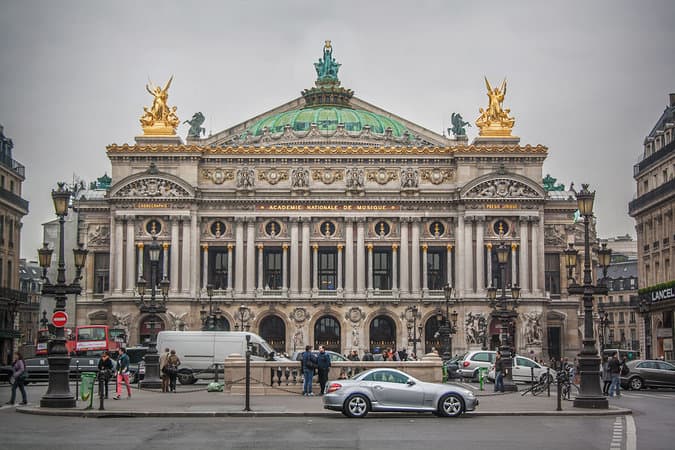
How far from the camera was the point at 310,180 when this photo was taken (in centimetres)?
9875

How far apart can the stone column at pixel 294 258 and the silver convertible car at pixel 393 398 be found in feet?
198

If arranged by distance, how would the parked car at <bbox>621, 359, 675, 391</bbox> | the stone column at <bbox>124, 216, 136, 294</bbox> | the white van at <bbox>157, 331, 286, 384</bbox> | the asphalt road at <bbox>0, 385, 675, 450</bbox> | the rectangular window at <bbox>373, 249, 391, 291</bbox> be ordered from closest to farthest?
the asphalt road at <bbox>0, 385, 675, 450</bbox>, the parked car at <bbox>621, 359, 675, 391</bbox>, the white van at <bbox>157, 331, 286, 384</bbox>, the stone column at <bbox>124, 216, 136, 294</bbox>, the rectangular window at <bbox>373, 249, 391, 291</bbox>

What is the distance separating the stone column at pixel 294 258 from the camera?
97.4 metres

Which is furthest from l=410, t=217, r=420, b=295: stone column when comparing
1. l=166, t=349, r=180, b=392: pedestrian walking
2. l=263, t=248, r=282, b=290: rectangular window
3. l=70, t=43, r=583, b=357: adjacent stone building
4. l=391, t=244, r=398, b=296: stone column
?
l=166, t=349, r=180, b=392: pedestrian walking

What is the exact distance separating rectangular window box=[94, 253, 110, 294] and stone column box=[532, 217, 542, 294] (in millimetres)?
37478

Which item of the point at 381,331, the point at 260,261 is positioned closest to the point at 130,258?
the point at 260,261

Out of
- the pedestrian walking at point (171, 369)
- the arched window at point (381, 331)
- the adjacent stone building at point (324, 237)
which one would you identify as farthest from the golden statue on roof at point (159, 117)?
the pedestrian walking at point (171, 369)

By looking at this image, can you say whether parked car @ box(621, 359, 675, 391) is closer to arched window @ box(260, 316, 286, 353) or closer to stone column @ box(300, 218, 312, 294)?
stone column @ box(300, 218, 312, 294)

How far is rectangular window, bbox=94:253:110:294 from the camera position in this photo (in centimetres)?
10044

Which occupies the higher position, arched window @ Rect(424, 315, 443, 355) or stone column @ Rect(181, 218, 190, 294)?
stone column @ Rect(181, 218, 190, 294)

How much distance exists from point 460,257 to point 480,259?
1763 millimetres

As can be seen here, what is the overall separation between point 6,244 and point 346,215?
28.5 meters

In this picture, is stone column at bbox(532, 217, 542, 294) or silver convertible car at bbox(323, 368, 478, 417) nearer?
silver convertible car at bbox(323, 368, 478, 417)

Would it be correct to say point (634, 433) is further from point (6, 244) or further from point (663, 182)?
point (6, 244)
